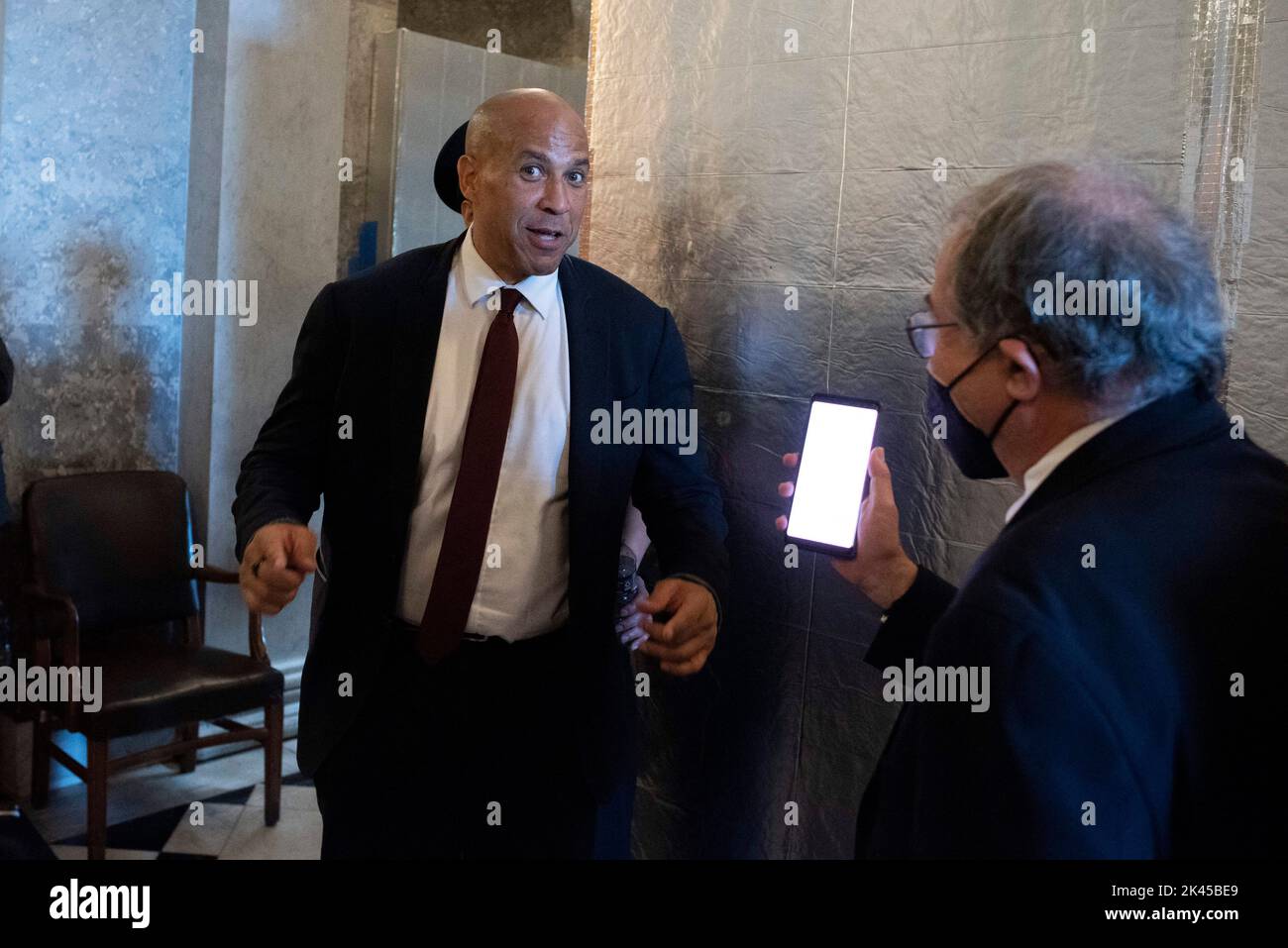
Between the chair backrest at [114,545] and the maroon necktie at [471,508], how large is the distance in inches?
70.7

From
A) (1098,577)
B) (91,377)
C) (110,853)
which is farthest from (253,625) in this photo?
(1098,577)

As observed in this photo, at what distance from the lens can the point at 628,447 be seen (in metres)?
2.10

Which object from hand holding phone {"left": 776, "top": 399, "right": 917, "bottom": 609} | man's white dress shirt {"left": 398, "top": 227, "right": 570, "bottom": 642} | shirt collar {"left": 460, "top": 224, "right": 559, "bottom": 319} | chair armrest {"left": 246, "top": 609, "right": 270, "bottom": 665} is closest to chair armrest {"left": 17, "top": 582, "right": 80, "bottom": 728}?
chair armrest {"left": 246, "top": 609, "right": 270, "bottom": 665}

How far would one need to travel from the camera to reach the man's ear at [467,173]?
2193 millimetres

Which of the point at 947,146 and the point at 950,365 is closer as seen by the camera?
the point at 950,365

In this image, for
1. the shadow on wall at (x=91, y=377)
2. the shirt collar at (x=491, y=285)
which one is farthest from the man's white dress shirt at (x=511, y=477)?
the shadow on wall at (x=91, y=377)

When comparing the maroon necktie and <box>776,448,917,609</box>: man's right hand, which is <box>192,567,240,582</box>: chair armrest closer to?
the maroon necktie

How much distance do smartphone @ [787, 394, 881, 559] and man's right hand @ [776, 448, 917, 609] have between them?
2.8 inches

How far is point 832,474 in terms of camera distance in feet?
6.57

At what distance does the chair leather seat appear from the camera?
311 centimetres

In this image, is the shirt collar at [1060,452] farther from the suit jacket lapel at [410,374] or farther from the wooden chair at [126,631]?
the wooden chair at [126,631]

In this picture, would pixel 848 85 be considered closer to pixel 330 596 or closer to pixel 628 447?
pixel 628 447
